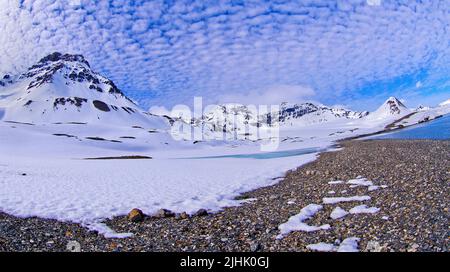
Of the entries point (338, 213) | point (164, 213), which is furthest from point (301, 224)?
point (164, 213)

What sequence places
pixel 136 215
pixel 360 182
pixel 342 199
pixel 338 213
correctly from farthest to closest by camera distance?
pixel 360 182 < pixel 342 199 < pixel 136 215 < pixel 338 213

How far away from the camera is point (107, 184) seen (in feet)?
81.7

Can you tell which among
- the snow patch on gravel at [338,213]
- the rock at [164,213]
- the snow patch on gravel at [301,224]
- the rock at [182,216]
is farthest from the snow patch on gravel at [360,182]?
the rock at [164,213]

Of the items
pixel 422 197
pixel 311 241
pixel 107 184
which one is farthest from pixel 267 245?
pixel 107 184

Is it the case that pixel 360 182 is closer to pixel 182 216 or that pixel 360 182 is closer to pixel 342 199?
pixel 342 199

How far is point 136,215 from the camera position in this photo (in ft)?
50.9

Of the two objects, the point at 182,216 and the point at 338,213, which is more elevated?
the point at 338,213

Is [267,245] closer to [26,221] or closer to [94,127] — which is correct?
[26,221]

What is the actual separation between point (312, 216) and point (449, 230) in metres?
5.09

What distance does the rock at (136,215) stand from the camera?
15.4 metres

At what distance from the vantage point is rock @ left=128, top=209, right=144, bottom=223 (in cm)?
1539

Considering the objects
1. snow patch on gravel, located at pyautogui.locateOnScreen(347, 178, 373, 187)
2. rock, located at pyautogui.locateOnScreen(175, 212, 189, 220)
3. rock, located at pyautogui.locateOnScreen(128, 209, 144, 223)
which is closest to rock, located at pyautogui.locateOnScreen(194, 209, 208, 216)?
rock, located at pyautogui.locateOnScreen(175, 212, 189, 220)

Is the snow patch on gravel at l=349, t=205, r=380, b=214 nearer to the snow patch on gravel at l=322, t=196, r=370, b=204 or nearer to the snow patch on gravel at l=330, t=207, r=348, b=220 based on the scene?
the snow patch on gravel at l=330, t=207, r=348, b=220
